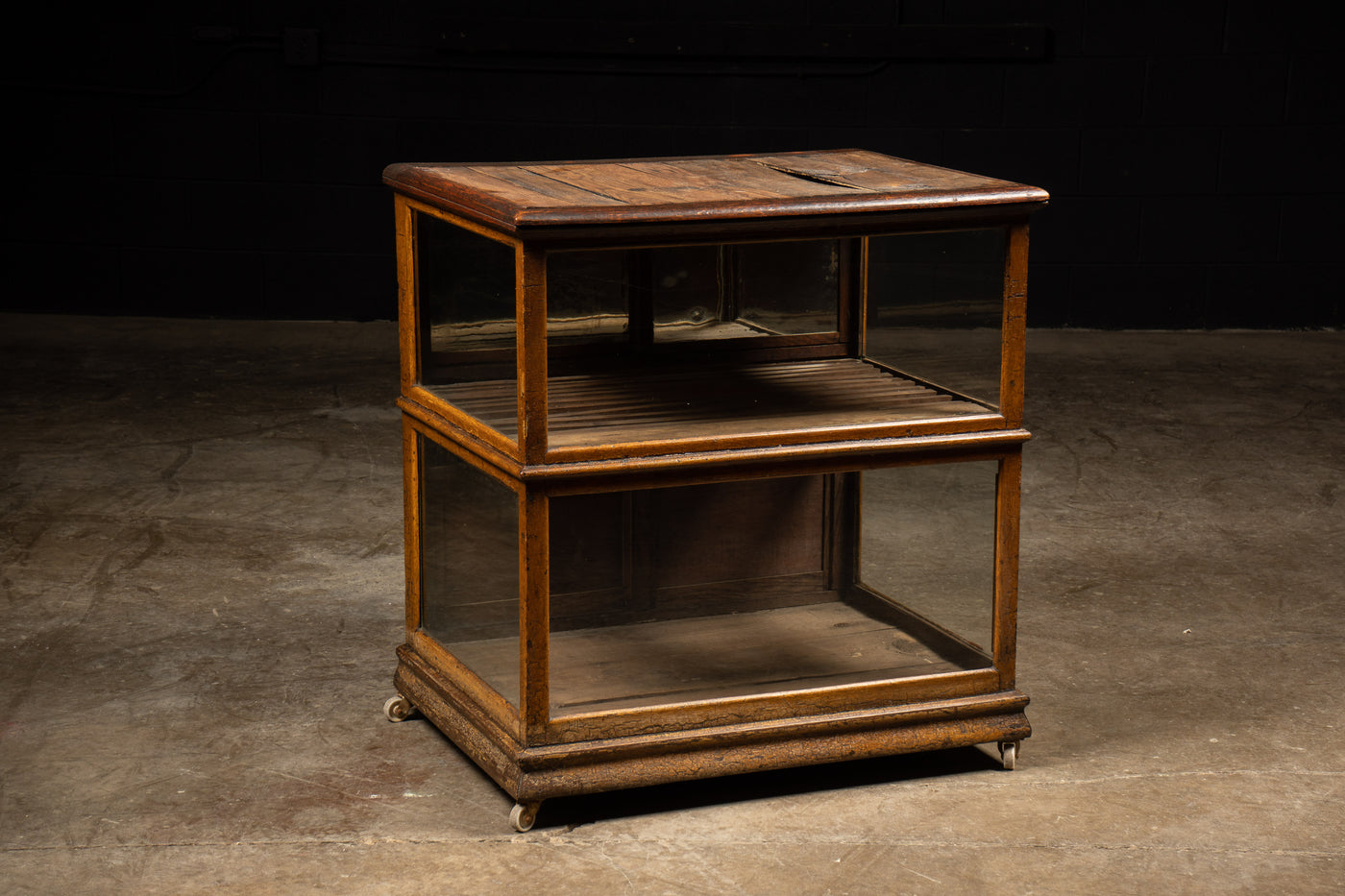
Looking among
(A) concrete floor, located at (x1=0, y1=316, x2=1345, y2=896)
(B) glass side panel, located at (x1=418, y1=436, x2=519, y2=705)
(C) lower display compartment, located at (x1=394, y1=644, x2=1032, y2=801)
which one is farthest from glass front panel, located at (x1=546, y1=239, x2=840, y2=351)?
(A) concrete floor, located at (x1=0, y1=316, x2=1345, y2=896)

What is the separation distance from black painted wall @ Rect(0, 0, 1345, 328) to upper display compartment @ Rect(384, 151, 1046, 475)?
3690 millimetres

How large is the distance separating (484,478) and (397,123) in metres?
4.38

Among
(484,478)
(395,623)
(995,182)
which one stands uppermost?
(995,182)

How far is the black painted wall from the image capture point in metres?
6.80

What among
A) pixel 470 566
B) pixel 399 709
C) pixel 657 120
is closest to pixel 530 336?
pixel 470 566

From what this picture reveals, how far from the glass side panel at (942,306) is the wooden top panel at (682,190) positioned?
0.32ft

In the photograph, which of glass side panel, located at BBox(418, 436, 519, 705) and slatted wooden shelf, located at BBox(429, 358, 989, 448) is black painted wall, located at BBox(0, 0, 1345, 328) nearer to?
slatted wooden shelf, located at BBox(429, 358, 989, 448)

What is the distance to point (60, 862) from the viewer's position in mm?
2629

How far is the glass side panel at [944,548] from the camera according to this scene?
298 centimetres

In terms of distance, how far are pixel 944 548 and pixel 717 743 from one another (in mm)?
599

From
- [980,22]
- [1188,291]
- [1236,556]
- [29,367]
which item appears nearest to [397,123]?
[29,367]

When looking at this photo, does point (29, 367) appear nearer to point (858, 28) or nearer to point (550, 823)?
point (858, 28)

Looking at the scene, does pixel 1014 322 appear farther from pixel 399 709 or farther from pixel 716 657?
pixel 399 709

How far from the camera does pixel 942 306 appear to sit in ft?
9.46
